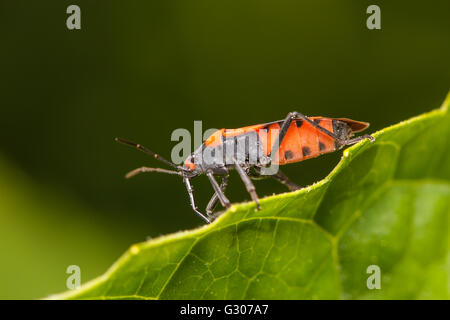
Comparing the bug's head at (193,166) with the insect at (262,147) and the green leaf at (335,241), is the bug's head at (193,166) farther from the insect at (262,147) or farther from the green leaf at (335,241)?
the green leaf at (335,241)

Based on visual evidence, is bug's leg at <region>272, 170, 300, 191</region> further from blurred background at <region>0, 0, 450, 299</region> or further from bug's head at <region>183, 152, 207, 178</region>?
bug's head at <region>183, 152, 207, 178</region>

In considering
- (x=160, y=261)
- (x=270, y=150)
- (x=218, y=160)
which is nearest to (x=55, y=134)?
(x=218, y=160)

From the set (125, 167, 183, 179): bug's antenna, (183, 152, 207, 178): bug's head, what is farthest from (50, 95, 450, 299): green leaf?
(125, 167, 183, 179): bug's antenna

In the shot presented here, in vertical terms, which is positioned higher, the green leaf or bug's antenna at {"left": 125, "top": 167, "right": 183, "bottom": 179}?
bug's antenna at {"left": 125, "top": 167, "right": 183, "bottom": 179}

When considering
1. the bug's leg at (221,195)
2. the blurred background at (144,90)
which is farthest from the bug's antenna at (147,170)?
the bug's leg at (221,195)

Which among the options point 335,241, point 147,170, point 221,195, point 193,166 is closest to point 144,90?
point 147,170
